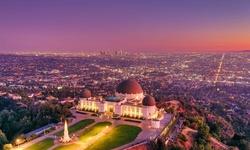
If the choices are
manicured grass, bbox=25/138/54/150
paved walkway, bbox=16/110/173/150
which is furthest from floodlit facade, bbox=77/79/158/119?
manicured grass, bbox=25/138/54/150

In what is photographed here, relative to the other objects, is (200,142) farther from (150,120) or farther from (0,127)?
(0,127)

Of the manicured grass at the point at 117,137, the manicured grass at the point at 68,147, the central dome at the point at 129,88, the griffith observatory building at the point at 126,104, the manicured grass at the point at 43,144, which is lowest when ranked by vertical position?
the manicured grass at the point at 43,144

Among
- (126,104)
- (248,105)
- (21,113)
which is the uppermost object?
(126,104)

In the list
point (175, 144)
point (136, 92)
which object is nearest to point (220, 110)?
point (136, 92)

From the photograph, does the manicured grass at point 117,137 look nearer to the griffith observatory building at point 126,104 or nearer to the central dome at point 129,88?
the griffith observatory building at point 126,104

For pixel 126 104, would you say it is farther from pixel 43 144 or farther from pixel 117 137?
pixel 43 144

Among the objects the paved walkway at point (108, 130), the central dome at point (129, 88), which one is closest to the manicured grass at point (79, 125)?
the paved walkway at point (108, 130)
